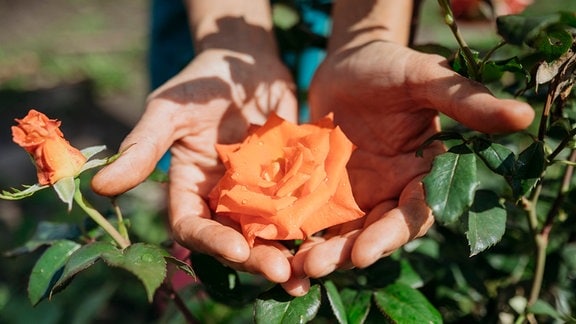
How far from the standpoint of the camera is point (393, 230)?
2.82ft

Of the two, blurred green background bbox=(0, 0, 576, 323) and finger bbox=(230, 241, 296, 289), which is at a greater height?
finger bbox=(230, 241, 296, 289)

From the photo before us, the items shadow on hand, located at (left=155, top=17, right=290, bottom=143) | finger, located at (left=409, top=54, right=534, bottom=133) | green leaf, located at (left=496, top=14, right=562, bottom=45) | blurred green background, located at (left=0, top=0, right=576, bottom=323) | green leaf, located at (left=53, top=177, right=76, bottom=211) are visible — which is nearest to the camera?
green leaf, located at (left=496, top=14, right=562, bottom=45)

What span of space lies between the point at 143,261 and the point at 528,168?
0.52 meters

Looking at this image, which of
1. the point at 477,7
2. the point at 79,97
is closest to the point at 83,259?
the point at 477,7

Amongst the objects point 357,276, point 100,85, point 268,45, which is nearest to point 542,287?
point 357,276

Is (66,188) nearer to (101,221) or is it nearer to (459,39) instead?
(101,221)

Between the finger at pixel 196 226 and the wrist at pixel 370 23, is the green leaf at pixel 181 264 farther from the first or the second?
the wrist at pixel 370 23

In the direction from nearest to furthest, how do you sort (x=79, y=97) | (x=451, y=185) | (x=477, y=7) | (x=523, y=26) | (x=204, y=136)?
(x=523, y=26) < (x=451, y=185) < (x=204, y=136) < (x=477, y=7) < (x=79, y=97)

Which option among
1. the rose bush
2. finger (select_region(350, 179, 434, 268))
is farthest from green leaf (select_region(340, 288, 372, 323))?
the rose bush

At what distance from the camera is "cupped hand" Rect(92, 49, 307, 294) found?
906mm

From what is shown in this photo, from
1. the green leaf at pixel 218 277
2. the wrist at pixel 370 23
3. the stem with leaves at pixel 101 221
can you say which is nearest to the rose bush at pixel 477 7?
the wrist at pixel 370 23

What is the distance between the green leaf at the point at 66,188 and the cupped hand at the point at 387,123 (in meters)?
0.34

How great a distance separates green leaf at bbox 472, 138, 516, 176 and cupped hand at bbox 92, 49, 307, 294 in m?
0.31

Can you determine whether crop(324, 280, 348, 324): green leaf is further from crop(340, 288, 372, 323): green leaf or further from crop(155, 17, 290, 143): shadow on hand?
crop(155, 17, 290, 143): shadow on hand
